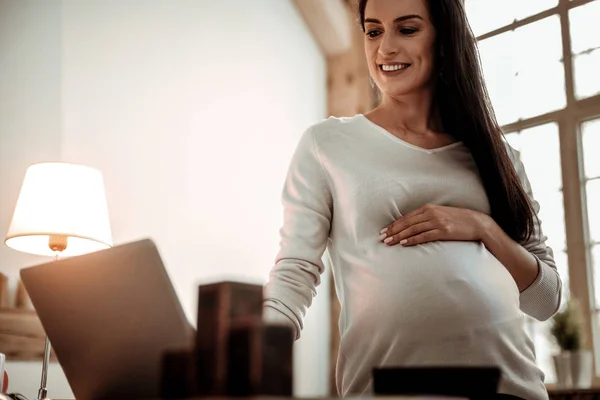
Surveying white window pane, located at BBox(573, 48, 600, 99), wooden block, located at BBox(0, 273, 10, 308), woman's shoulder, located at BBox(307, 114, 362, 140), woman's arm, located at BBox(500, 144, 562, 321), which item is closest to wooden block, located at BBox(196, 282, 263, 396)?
woman's arm, located at BBox(500, 144, 562, 321)

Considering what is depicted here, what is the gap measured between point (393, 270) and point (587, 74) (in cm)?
354

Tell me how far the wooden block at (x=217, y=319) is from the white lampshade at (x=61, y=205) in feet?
7.15

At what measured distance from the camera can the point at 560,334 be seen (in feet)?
11.6

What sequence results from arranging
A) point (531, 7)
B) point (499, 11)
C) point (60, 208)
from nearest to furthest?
point (60, 208)
point (531, 7)
point (499, 11)

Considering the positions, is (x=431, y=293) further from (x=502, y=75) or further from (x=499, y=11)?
(x=499, y=11)

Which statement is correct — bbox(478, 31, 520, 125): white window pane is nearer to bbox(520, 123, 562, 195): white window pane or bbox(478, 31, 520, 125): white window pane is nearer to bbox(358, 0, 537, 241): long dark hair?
bbox(520, 123, 562, 195): white window pane

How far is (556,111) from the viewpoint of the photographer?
438 centimetres

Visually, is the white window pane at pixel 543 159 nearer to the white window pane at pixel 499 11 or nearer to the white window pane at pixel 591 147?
the white window pane at pixel 591 147

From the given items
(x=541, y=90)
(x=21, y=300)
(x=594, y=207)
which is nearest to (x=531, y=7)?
(x=541, y=90)

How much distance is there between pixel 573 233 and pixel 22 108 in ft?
9.52

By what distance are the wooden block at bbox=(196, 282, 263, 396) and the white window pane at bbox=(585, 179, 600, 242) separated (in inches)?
152

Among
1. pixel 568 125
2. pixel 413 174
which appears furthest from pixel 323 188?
pixel 568 125

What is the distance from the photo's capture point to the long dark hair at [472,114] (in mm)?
1347

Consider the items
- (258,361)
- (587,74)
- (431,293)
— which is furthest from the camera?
(587,74)
